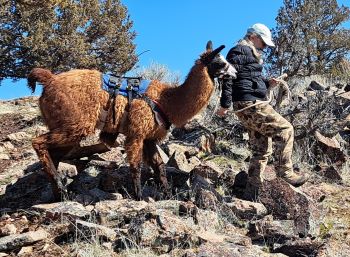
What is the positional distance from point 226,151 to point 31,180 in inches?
137

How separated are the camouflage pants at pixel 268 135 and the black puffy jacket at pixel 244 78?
0.40 feet

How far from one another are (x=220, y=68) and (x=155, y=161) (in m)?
1.50

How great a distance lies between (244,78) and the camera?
22.2 ft

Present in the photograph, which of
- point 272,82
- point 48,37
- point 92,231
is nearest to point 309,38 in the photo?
point 48,37

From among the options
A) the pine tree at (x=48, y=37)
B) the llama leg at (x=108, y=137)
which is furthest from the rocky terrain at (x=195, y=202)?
the pine tree at (x=48, y=37)

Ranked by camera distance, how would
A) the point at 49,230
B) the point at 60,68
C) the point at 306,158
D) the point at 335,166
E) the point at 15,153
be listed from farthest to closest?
the point at 60,68 → the point at 15,153 → the point at 306,158 → the point at 335,166 → the point at 49,230

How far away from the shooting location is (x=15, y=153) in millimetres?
9523

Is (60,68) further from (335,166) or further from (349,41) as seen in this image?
(349,41)

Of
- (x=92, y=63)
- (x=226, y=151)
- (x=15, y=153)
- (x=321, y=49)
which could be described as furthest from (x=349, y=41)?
(x=15, y=153)

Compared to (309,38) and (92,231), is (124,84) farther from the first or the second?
(309,38)

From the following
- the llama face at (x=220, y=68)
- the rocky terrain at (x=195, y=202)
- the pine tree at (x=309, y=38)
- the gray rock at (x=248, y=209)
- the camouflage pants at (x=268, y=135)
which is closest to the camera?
the rocky terrain at (x=195, y=202)

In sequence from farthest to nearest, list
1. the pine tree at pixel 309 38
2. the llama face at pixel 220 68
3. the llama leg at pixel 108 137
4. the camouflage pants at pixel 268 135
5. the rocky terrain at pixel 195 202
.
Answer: the pine tree at pixel 309 38 → the llama leg at pixel 108 137 → the camouflage pants at pixel 268 135 → the llama face at pixel 220 68 → the rocky terrain at pixel 195 202

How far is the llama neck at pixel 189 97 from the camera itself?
684 cm

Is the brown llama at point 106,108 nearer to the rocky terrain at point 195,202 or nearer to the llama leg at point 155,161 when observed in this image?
the llama leg at point 155,161
